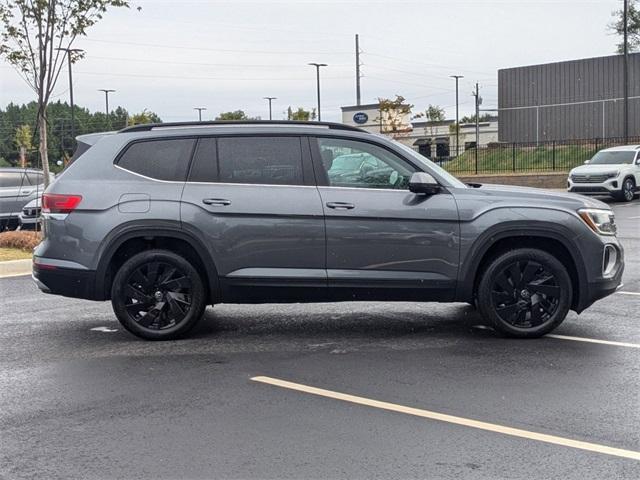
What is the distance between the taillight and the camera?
705cm

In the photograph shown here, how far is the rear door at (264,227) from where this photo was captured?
689cm

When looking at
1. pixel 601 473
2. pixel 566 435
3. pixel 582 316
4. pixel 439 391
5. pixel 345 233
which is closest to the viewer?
pixel 601 473

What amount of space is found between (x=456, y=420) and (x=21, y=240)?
12291mm

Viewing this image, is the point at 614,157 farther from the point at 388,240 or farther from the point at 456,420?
the point at 456,420

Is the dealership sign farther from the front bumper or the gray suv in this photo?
the gray suv

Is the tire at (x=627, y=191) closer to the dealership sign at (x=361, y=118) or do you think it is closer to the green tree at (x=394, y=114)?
the green tree at (x=394, y=114)

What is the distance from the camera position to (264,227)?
689cm

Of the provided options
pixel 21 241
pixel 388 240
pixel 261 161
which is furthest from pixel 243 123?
pixel 21 241

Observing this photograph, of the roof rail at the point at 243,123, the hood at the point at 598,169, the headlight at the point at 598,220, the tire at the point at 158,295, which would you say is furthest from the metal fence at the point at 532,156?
the tire at the point at 158,295

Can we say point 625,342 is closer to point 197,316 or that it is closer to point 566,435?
point 566,435

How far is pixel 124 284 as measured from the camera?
7.00 meters

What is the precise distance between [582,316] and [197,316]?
385 cm

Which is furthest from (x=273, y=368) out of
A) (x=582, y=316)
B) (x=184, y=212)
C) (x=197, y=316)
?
(x=582, y=316)

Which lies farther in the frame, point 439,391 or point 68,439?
point 439,391
